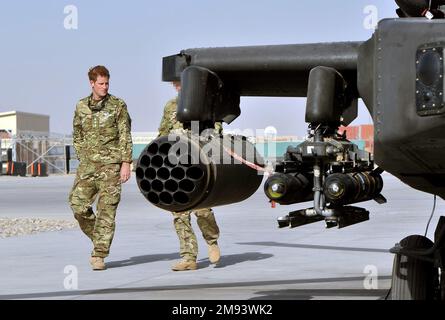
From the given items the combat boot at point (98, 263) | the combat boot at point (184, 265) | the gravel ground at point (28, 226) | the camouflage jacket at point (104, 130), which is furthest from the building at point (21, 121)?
the combat boot at point (184, 265)

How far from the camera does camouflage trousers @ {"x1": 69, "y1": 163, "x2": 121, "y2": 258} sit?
427 inches

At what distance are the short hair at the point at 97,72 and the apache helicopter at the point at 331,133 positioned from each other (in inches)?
132

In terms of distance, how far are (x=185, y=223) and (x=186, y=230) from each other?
0.27 ft

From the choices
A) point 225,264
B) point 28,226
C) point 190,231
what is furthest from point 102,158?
point 28,226

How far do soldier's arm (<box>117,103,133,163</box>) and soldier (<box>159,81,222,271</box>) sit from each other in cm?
35

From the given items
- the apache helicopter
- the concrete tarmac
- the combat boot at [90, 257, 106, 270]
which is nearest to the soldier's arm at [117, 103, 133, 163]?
the combat boot at [90, 257, 106, 270]

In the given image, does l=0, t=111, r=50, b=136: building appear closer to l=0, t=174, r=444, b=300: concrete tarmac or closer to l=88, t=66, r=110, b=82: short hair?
l=0, t=174, r=444, b=300: concrete tarmac

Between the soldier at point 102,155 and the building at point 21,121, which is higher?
the building at point 21,121

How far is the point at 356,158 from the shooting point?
659 cm

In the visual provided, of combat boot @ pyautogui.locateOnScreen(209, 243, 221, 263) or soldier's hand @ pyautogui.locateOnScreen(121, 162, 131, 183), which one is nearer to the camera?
soldier's hand @ pyautogui.locateOnScreen(121, 162, 131, 183)

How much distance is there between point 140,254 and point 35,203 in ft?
44.2

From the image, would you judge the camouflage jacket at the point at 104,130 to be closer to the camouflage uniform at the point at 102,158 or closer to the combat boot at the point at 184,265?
the camouflage uniform at the point at 102,158

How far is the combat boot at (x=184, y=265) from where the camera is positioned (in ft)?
35.1
